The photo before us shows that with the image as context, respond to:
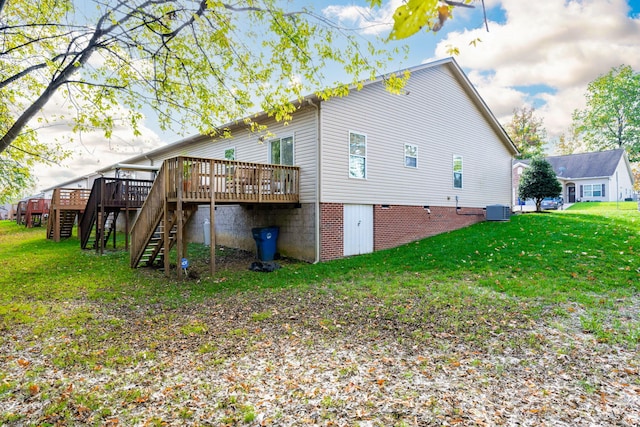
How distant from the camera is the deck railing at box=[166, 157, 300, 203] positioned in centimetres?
908

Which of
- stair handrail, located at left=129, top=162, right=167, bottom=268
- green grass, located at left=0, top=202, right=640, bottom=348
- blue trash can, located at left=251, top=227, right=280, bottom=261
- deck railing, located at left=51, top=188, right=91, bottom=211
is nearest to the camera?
green grass, located at left=0, top=202, right=640, bottom=348

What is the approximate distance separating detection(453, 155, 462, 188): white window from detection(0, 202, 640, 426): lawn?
21.9 ft

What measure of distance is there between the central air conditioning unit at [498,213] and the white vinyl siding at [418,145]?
2.35 feet

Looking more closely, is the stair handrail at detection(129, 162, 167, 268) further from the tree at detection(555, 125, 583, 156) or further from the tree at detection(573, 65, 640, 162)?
the tree at detection(555, 125, 583, 156)

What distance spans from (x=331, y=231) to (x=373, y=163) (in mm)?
3095

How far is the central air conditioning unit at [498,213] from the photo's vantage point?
1647cm

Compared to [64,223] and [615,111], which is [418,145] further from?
[615,111]

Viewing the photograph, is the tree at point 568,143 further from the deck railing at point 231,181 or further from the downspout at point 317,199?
the deck railing at point 231,181

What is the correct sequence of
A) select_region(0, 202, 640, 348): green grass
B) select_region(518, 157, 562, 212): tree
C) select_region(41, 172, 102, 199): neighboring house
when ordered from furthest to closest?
select_region(41, 172, 102, 199): neighboring house
select_region(518, 157, 562, 212): tree
select_region(0, 202, 640, 348): green grass

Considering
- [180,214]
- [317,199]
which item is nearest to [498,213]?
[317,199]

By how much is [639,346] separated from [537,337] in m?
1.16

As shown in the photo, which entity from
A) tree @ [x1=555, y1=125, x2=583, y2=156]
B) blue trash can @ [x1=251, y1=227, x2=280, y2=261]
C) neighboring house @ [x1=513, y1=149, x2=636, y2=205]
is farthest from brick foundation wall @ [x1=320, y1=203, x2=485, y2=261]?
tree @ [x1=555, y1=125, x2=583, y2=156]

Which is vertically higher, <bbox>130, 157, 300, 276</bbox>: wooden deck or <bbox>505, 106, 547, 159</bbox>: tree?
<bbox>505, 106, 547, 159</bbox>: tree

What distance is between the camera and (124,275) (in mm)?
9602
